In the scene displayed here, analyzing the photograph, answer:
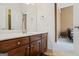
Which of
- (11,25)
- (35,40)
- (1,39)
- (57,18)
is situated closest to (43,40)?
(35,40)

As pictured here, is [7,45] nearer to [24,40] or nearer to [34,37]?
[24,40]

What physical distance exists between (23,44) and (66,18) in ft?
2.19

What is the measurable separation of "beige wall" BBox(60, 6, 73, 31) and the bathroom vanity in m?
0.28

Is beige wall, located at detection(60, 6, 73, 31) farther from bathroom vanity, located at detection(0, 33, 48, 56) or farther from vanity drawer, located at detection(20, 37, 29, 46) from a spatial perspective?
vanity drawer, located at detection(20, 37, 29, 46)

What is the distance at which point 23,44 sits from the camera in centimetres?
169

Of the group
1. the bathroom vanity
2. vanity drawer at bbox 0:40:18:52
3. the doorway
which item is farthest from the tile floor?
vanity drawer at bbox 0:40:18:52

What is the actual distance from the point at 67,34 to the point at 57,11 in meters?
0.32

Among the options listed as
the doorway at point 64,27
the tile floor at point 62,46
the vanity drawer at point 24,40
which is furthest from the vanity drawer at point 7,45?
the doorway at point 64,27

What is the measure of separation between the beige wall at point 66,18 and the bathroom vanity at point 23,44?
0.93 feet

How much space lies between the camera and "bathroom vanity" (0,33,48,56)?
1401mm

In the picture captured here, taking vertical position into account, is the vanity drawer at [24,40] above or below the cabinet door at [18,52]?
above

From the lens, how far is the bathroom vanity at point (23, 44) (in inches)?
55.2

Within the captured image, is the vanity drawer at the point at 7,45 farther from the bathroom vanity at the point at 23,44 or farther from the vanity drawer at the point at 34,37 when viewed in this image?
the vanity drawer at the point at 34,37

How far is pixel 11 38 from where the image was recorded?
1481mm
